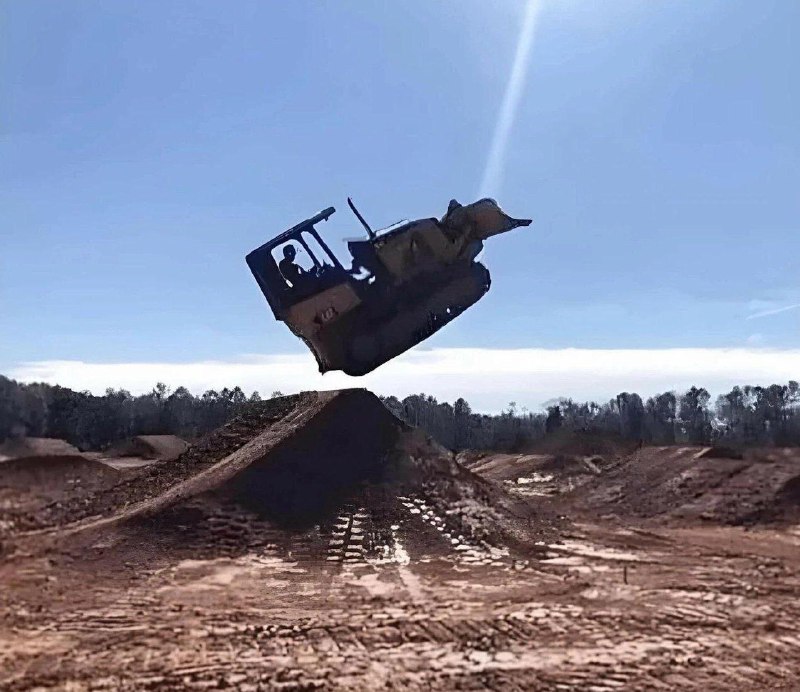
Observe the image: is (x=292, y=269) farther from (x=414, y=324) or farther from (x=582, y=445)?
(x=582, y=445)

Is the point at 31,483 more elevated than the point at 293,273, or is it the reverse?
the point at 293,273

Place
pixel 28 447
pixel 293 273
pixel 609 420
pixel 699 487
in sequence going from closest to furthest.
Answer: pixel 28 447, pixel 293 273, pixel 699 487, pixel 609 420

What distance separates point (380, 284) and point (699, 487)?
46.5 ft

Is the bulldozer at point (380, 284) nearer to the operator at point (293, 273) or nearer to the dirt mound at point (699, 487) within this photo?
the operator at point (293, 273)

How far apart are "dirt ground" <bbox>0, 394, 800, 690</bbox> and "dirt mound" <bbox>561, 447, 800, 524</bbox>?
10.6ft

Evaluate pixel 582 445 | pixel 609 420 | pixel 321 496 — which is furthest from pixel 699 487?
pixel 609 420

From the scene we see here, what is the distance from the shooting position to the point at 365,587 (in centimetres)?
1043

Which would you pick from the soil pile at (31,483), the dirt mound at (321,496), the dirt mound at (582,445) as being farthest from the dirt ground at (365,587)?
the dirt mound at (582,445)

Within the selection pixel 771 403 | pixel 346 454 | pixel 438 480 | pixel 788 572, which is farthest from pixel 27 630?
pixel 771 403

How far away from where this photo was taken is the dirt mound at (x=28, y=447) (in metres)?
3.97

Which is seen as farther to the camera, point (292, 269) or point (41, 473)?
point (292, 269)

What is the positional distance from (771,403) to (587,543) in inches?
2541

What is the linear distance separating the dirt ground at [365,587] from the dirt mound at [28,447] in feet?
3.58

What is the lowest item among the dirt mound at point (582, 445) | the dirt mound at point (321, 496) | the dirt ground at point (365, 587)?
the dirt ground at point (365, 587)
